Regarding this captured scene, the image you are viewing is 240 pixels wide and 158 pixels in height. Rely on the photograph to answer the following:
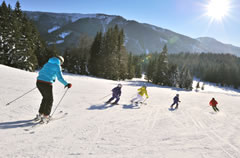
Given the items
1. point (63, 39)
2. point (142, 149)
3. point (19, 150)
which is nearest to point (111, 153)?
point (142, 149)

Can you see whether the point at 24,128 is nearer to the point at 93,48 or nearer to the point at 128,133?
the point at 128,133

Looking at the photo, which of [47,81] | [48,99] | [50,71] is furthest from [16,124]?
[50,71]

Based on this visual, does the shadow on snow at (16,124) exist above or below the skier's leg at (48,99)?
below

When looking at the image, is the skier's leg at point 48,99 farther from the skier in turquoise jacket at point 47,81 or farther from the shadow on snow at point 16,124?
the shadow on snow at point 16,124

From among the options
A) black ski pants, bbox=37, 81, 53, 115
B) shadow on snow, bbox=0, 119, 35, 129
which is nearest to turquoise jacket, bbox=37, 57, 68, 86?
black ski pants, bbox=37, 81, 53, 115

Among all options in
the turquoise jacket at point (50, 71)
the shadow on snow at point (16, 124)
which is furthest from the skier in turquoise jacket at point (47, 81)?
the shadow on snow at point (16, 124)

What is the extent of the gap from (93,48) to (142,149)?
46.0m

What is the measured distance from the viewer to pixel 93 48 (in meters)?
46.2

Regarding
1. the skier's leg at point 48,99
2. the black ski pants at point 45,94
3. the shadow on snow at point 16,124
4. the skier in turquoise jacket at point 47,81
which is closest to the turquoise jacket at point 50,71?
the skier in turquoise jacket at point 47,81

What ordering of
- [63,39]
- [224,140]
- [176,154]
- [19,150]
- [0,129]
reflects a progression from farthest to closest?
[63,39] → [224,140] → [0,129] → [176,154] → [19,150]

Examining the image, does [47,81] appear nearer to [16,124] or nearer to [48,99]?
[48,99]

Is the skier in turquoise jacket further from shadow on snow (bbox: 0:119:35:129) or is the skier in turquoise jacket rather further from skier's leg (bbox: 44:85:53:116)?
shadow on snow (bbox: 0:119:35:129)

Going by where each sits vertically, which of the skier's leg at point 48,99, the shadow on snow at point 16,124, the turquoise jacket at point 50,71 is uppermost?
the turquoise jacket at point 50,71

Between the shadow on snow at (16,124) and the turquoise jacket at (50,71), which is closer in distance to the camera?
the shadow on snow at (16,124)
